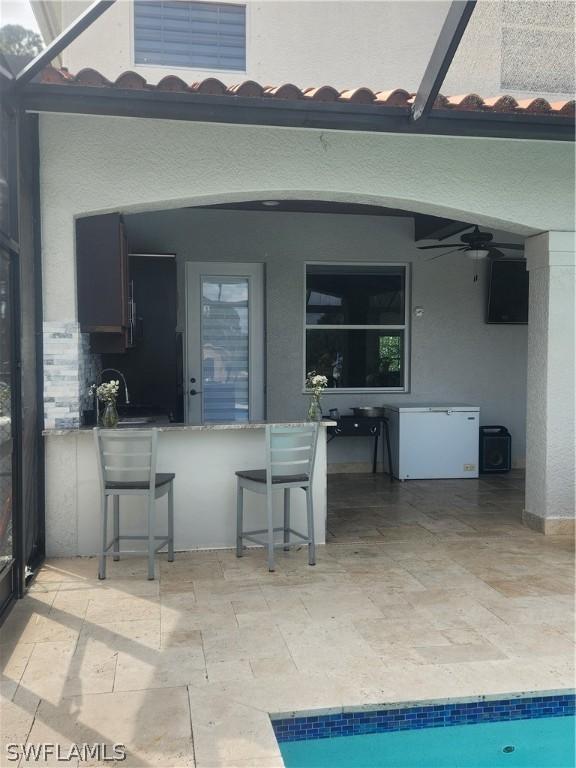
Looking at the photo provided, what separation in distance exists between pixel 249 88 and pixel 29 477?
111 inches

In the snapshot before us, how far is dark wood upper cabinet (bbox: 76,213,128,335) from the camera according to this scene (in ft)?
15.5

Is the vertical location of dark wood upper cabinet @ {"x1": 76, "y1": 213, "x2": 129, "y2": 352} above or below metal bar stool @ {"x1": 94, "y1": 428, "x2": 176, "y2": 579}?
above

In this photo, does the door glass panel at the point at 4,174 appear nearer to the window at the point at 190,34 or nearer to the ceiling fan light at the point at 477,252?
the window at the point at 190,34

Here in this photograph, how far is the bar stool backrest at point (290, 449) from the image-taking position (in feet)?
14.4

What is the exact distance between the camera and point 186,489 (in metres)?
4.82

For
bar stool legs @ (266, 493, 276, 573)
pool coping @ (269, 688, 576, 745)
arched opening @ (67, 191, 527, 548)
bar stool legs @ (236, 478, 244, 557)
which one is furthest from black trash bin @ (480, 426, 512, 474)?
pool coping @ (269, 688, 576, 745)

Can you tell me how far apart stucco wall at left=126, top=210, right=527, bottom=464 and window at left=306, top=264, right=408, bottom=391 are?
0.14 m

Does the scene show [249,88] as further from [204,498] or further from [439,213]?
[204,498]

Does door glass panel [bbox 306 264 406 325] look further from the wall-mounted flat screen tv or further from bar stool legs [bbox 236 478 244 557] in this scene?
bar stool legs [bbox 236 478 244 557]

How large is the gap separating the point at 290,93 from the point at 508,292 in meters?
4.97

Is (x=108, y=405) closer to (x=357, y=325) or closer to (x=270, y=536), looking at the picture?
(x=270, y=536)

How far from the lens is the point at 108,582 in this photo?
165 inches

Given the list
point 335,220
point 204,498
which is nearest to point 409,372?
point 335,220

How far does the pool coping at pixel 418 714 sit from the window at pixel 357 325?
5.25m
